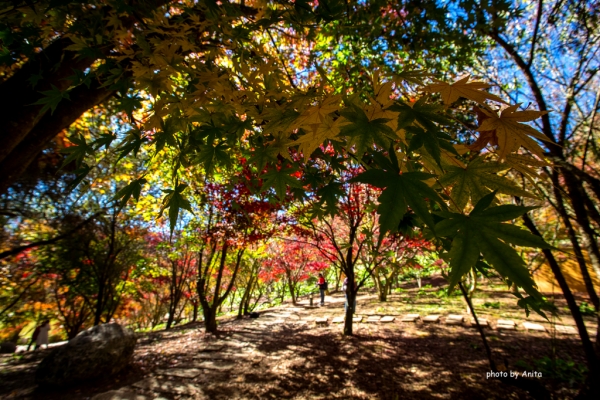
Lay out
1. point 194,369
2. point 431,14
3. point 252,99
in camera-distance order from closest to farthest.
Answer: point 252,99 < point 431,14 < point 194,369

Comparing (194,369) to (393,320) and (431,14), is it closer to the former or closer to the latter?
(393,320)

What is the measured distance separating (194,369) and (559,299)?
11.8m

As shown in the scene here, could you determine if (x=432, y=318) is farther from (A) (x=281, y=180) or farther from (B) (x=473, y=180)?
(B) (x=473, y=180)

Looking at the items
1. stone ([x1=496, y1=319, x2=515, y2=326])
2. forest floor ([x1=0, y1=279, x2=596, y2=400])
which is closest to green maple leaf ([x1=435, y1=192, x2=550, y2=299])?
forest floor ([x1=0, y1=279, x2=596, y2=400])

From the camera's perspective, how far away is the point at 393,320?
24.0 feet

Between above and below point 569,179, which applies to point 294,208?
above

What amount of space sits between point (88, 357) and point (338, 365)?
4270 millimetres

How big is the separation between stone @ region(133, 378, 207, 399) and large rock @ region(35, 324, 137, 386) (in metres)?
0.77

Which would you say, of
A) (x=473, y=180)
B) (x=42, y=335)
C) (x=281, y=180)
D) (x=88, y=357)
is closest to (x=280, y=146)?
(x=281, y=180)

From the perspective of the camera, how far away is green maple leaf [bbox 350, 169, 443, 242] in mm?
608

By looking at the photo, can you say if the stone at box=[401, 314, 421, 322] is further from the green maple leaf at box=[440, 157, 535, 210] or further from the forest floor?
the green maple leaf at box=[440, 157, 535, 210]

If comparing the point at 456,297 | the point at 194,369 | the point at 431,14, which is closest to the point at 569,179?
the point at 431,14

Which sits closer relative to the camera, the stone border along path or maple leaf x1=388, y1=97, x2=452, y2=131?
maple leaf x1=388, y1=97, x2=452, y2=131

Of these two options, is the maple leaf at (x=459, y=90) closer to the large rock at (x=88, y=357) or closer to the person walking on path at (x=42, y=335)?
the large rock at (x=88, y=357)
